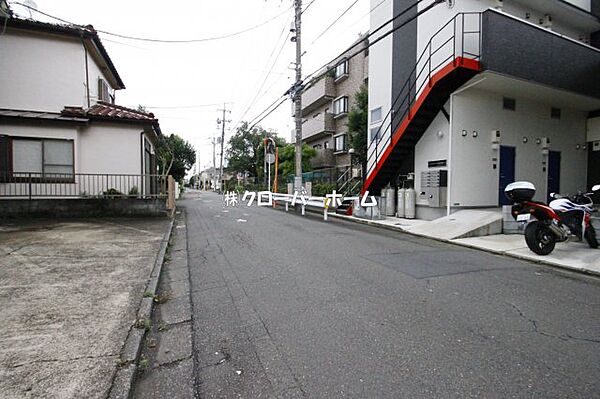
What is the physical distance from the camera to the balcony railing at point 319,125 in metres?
28.0

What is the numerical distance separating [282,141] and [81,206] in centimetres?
3596

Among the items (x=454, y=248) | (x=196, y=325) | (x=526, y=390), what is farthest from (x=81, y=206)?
(x=526, y=390)

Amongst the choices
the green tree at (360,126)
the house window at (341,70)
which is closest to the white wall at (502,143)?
the green tree at (360,126)

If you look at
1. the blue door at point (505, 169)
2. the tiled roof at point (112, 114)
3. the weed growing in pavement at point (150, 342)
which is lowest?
the weed growing in pavement at point (150, 342)

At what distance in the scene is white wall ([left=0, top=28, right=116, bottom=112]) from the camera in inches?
484

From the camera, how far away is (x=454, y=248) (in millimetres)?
7879

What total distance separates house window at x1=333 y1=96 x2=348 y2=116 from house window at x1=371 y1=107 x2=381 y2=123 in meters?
10.9

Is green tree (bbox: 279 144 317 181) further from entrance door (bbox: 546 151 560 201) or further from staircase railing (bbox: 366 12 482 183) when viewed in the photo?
entrance door (bbox: 546 151 560 201)

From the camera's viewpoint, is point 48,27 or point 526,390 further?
point 48,27

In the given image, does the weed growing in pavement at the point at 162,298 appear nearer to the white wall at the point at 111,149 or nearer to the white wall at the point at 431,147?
the white wall at the point at 431,147

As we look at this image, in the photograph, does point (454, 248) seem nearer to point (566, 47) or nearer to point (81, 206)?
point (566, 47)

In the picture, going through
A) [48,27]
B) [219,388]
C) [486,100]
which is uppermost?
[48,27]

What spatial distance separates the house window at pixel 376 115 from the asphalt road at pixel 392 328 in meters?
9.64

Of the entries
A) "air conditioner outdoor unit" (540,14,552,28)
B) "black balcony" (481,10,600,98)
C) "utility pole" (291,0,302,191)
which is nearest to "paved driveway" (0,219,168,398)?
"black balcony" (481,10,600,98)
